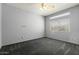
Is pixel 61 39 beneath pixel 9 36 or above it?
beneath

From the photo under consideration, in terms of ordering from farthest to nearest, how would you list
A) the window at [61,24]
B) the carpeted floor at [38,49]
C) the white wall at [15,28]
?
the window at [61,24]
the white wall at [15,28]
the carpeted floor at [38,49]

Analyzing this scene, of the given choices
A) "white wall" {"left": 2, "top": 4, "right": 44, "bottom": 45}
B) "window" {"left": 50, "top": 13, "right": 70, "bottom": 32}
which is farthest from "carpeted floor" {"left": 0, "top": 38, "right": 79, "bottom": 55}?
"window" {"left": 50, "top": 13, "right": 70, "bottom": 32}

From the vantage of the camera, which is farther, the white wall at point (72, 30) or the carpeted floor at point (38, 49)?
the white wall at point (72, 30)

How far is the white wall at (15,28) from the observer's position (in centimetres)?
221

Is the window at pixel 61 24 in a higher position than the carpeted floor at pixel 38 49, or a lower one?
higher

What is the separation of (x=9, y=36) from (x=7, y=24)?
0.48m

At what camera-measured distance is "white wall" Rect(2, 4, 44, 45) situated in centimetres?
221

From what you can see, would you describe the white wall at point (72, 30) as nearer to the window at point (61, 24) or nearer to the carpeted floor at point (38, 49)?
the window at point (61, 24)

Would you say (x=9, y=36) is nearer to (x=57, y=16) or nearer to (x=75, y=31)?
(x=57, y=16)

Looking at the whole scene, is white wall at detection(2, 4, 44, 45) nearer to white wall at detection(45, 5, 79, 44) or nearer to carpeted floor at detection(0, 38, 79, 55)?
carpeted floor at detection(0, 38, 79, 55)

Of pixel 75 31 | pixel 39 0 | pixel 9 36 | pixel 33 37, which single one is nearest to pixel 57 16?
pixel 75 31

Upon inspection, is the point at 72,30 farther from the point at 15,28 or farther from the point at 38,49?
the point at 15,28

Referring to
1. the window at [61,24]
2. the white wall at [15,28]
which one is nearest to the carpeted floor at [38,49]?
the white wall at [15,28]

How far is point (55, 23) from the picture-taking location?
261cm
